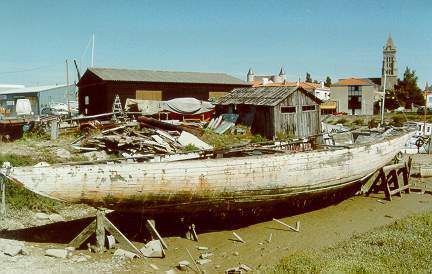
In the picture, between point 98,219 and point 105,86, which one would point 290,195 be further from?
point 105,86

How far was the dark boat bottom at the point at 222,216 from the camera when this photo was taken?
11.1 metres

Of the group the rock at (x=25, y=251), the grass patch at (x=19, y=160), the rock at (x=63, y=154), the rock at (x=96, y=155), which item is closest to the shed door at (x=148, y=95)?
the rock at (x=63, y=154)

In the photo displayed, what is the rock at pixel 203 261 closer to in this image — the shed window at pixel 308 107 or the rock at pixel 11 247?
the rock at pixel 11 247

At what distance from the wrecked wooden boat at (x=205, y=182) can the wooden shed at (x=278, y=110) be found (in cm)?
1237

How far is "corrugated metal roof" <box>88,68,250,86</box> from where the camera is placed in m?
34.1

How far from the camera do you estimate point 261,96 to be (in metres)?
28.3

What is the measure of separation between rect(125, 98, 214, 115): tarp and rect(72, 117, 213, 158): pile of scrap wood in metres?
4.23

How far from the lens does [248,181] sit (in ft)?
36.7

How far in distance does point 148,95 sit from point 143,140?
1533 cm

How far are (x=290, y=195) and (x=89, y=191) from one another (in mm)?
6076

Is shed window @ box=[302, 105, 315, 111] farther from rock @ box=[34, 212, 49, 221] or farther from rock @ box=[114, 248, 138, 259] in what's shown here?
rock @ box=[114, 248, 138, 259]

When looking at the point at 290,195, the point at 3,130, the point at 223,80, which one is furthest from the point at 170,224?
the point at 223,80

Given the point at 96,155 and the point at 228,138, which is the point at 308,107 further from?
the point at 96,155

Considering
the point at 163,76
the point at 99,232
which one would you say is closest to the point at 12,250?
the point at 99,232
